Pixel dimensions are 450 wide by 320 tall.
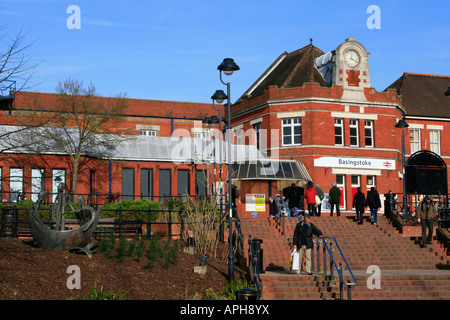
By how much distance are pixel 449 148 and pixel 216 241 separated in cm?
3037

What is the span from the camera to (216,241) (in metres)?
20.5

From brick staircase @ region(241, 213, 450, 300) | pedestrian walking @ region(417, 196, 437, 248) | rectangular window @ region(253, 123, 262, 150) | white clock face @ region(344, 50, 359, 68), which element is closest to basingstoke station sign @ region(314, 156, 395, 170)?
rectangular window @ region(253, 123, 262, 150)

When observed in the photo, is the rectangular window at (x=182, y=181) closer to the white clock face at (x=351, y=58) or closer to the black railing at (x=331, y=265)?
the white clock face at (x=351, y=58)

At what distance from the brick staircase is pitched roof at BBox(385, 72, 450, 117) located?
21432 millimetres

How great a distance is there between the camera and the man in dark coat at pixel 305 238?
17516 mm

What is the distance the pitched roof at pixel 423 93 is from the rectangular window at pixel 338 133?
8.96m

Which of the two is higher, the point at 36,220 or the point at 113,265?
the point at 36,220

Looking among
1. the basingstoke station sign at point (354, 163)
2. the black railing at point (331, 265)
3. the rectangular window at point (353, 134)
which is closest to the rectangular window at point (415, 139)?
the basingstoke station sign at point (354, 163)

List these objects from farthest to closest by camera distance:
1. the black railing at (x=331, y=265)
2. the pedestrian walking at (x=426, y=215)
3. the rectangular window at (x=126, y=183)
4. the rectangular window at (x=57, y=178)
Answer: the rectangular window at (x=126, y=183)
the rectangular window at (x=57, y=178)
the pedestrian walking at (x=426, y=215)
the black railing at (x=331, y=265)

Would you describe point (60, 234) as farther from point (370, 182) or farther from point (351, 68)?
point (351, 68)

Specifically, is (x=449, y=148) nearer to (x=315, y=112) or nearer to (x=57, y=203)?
(x=315, y=112)

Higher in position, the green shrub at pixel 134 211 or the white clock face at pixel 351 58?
the white clock face at pixel 351 58

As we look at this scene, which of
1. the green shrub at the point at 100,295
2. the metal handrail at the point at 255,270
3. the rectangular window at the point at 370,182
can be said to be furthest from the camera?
the rectangular window at the point at 370,182
